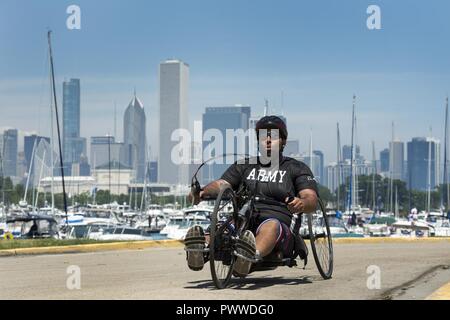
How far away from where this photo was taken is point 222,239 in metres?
7.92

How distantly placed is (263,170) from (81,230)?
198 ft

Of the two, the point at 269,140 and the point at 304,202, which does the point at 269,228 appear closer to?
the point at 304,202

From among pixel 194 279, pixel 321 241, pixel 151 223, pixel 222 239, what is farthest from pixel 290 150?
pixel 151 223

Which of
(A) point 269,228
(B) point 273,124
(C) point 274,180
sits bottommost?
(A) point 269,228

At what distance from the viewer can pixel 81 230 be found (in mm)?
67562

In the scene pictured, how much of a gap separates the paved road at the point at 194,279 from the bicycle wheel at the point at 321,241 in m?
0.14

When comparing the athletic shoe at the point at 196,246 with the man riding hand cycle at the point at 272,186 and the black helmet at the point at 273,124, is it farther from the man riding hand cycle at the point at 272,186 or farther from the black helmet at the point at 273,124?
the black helmet at the point at 273,124

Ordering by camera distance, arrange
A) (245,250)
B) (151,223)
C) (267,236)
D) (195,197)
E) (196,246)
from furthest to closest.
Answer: (151,223)
(195,197)
(267,236)
(196,246)
(245,250)

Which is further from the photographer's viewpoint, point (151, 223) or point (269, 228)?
point (151, 223)

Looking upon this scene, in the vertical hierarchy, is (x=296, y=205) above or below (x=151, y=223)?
above

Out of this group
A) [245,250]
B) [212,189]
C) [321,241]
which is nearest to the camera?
[245,250]

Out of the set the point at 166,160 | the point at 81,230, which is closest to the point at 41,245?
the point at 81,230

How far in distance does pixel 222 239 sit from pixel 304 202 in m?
0.89
